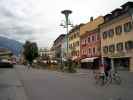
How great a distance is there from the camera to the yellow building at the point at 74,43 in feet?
287

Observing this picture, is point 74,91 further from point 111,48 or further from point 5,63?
point 111,48

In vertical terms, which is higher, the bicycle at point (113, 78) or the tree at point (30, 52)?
the tree at point (30, 52)

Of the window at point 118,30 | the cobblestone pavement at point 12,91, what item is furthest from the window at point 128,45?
the cobblestone pavement at point 12,91

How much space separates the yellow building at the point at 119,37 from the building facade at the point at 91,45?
4.41 meters

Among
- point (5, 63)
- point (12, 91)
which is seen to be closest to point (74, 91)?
point (12, 91)

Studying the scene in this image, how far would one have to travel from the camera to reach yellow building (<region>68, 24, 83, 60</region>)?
287ft

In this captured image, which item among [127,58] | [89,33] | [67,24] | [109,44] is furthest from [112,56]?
[89,33]

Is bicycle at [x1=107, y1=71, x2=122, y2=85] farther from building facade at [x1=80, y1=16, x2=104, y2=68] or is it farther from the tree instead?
the tree

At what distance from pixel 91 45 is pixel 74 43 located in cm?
1917

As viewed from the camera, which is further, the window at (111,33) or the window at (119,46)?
the window at (111,33)

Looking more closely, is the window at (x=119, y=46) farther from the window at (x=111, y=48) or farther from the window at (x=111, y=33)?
the window at (x=111, y=33)

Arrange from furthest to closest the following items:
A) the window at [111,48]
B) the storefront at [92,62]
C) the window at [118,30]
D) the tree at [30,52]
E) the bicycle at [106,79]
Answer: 1. the tree at [30,52]
2. the storefront at [92,62]
3. the window at [111,48]
4. the window at [118,30]
5. the bicycle at [106,79]

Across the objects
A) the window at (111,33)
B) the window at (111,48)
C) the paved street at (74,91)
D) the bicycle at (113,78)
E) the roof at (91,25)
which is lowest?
the paved street at (74,91)

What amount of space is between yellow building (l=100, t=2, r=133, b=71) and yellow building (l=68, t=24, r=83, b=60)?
24388 mm
